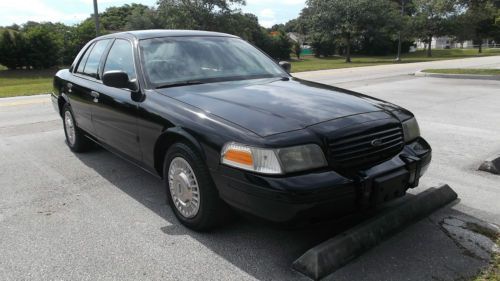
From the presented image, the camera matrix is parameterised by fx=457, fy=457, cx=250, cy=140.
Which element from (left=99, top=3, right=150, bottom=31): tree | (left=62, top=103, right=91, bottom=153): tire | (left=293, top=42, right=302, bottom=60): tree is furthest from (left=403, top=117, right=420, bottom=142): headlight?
(left=99, top=3, right=150, bottom=31): tree

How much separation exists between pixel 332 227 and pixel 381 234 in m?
0.41

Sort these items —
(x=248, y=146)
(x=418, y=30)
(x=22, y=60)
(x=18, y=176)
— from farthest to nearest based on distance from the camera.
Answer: (x=418, y=30), (x=22, y=60), (x=18, y=176), (x=248, y=146)

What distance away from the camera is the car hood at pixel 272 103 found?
10.4ft

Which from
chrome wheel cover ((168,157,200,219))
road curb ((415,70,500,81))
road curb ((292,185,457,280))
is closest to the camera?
road curb ((292,185,457,280))

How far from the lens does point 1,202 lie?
4.39m

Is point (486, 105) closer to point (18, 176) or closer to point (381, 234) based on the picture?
point (381, 234)

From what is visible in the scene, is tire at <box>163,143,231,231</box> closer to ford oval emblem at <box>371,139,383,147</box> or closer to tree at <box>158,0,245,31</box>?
ford oval emblem at <box>371,139,383,147</box>

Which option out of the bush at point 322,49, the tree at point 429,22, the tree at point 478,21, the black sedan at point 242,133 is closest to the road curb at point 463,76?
the tree at point 478,21

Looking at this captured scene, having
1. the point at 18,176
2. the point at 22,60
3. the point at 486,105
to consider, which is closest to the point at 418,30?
the point at 22,60

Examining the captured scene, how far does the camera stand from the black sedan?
2.94m

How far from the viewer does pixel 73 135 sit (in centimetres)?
607

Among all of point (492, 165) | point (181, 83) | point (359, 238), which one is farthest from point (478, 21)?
point (359, 238)

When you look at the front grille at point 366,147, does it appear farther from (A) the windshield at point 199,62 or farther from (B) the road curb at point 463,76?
(B) the road curb at point 463,76

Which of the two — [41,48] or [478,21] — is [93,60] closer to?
[41,48]
